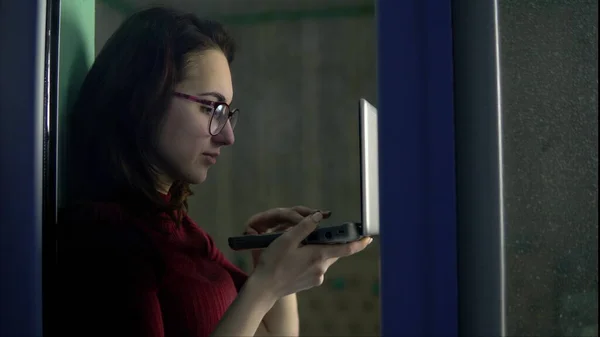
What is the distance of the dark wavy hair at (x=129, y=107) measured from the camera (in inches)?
37.7

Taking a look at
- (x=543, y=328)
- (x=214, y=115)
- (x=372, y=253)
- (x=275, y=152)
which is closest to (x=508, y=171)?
(x=543, y=328)

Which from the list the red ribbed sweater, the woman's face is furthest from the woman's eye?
the red ribbed sweater

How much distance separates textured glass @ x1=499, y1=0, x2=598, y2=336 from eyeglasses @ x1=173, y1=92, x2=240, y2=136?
52cm

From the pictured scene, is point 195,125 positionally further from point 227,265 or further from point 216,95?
point 227,265

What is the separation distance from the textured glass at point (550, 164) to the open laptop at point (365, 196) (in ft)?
0.70

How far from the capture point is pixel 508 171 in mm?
646

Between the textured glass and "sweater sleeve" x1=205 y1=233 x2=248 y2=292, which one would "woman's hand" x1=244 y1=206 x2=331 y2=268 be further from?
the textured glass

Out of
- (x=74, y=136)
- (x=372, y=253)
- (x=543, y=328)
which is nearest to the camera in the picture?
(x=543, y=328)

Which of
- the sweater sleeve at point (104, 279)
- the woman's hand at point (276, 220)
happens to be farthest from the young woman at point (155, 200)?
the woman's hand at point (276, 220)

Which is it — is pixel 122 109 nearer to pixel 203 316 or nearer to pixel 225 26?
pixel 225 26

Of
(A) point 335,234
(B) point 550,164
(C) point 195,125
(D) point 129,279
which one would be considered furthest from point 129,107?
(B) point 550,164

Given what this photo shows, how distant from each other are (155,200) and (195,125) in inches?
6.2

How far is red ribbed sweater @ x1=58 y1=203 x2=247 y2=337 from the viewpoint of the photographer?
883mm

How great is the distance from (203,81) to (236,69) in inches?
3.5
